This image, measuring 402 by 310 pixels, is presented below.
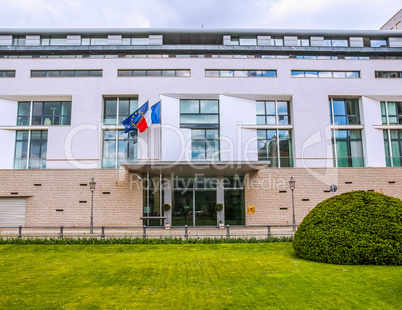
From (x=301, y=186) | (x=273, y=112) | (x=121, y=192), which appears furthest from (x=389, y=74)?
(x=121, y=192)

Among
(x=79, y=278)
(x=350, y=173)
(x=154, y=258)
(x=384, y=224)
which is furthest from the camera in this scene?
(x=350, y=173)

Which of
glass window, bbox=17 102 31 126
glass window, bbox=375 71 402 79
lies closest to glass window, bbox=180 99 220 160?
glass window, bbox=17 102 31 126

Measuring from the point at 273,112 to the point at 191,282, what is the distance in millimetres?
19507

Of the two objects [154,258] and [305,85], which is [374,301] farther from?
[305,85]

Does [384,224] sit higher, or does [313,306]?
[384,224]

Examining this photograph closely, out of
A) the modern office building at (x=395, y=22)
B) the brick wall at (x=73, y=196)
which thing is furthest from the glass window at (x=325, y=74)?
the modern office building at (x=395, y=22)

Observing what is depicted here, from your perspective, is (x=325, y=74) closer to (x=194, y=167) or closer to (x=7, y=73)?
(x=194, y=167)

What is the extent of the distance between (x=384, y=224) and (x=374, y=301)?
3.60m

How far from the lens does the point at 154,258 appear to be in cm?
1233

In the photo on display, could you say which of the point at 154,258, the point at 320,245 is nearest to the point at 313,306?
the point at 320,245

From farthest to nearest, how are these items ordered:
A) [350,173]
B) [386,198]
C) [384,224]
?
[350,173], [386,198], [384,224]

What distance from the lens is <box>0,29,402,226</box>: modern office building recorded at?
24.3 metres

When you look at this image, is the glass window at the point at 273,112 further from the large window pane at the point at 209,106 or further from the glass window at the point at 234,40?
the glass window at the point at 234,40

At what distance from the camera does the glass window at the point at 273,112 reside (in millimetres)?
26375
